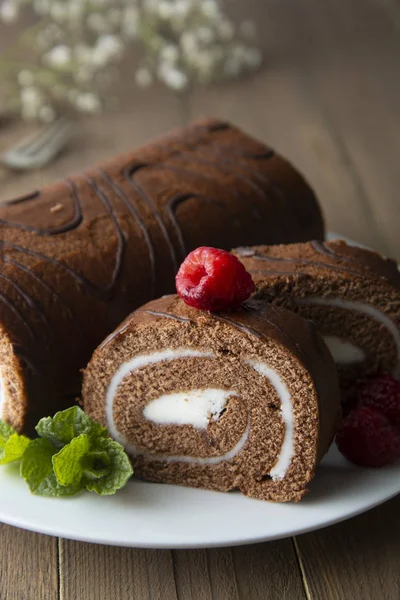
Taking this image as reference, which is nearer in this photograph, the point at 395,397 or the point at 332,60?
the point at 395,397

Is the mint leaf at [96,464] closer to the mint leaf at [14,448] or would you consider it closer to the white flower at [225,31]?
the mint leaf at [14,448]

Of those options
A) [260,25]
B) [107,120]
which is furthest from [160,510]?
[260,25]

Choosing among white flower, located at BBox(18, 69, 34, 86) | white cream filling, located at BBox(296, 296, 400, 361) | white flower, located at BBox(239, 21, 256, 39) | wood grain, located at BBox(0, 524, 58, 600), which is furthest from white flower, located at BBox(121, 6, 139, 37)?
wood grain, located at BBox(0, 524, 58, 600)

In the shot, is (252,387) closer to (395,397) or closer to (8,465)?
(395,397)

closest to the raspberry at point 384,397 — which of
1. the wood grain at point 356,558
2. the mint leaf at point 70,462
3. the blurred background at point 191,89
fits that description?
the wood grain at point 356,558

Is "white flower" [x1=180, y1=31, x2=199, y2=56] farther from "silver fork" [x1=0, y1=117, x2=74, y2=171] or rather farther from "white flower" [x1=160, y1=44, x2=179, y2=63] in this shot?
"silver fork" [x1=0, y1=117, x2=74, y2=171]

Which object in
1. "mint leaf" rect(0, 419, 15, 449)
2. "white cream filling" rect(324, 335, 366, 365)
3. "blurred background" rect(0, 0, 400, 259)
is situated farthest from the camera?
"blurred background" rect(0, 0, 400, 259)
